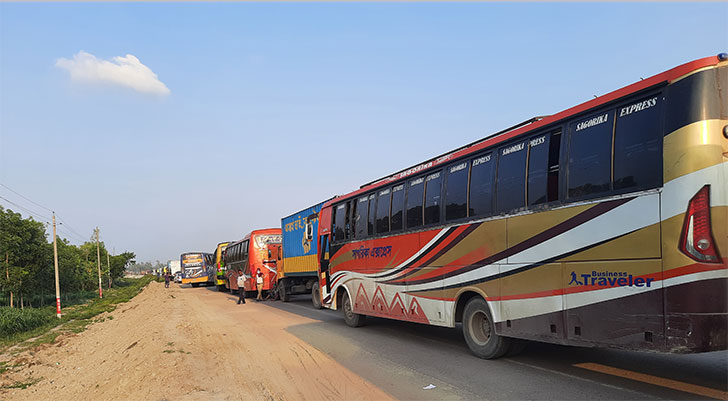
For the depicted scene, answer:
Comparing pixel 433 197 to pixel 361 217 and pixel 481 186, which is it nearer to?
pixel 481 186

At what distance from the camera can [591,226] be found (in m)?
5.72

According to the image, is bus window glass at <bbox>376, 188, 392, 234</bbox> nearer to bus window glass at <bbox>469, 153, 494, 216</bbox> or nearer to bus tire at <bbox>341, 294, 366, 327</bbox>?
bus tire at <bbox>341, 294, 366, 327</bbox>

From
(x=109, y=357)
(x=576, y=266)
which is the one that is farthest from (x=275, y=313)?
(x=576, y=266)

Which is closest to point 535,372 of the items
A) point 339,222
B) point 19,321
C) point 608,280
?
point 608,280

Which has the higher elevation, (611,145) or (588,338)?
(611,145)

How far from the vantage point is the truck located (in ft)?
62.2

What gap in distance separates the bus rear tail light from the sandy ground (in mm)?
3796

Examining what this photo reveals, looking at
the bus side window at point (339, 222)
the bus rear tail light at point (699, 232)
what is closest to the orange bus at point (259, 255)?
the bus side window at point (339, 222)

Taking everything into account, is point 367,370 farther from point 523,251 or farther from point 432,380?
point 523,251

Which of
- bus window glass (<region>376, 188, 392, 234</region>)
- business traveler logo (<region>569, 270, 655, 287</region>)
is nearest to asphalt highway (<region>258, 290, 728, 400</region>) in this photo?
business traveler logo (<region>569, 270, 655, 287</region>)

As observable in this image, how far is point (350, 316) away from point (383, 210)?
3430mm

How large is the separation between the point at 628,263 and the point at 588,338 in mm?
1053

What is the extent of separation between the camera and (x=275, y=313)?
18.0m

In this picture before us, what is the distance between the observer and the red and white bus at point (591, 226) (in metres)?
4.61
